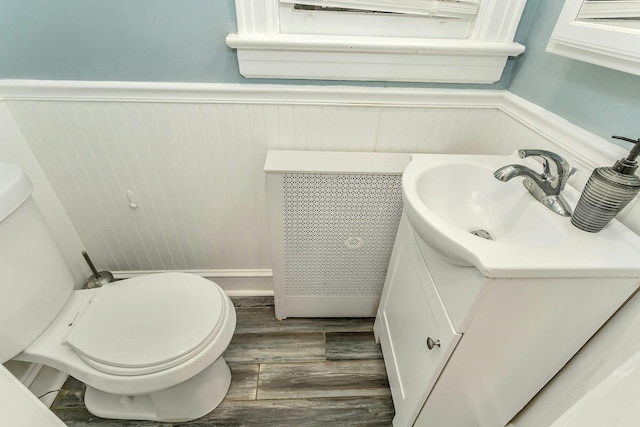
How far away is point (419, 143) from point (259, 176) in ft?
1.99

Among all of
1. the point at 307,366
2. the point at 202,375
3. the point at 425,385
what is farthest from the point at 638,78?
the point at 202,375

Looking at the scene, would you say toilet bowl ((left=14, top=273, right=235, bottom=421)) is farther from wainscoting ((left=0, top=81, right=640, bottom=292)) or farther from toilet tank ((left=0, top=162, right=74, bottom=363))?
wainscoting ((left=0, top=81, right=640, bottom=292))

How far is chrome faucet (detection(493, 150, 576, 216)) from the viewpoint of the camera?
27.6 inches

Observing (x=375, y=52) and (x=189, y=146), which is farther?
(x=189, y=146)

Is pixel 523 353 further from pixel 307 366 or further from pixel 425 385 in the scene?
pixel 307 366

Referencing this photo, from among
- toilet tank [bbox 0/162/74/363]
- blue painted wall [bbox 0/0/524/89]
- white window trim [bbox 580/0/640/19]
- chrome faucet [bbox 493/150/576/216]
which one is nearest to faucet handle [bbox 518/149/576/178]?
chrome faucet [bbox 493/150/576/216]

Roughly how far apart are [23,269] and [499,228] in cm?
129

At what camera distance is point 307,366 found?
1254mm

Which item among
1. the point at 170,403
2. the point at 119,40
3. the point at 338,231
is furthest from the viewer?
the point at 338,231

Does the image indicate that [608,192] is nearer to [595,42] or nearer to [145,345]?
[595,42]

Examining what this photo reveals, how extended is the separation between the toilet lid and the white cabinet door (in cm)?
57

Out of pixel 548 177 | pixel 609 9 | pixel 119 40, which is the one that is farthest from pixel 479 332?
pixel 119 40

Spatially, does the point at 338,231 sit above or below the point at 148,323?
above

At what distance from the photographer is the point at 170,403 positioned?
3.39 ft
